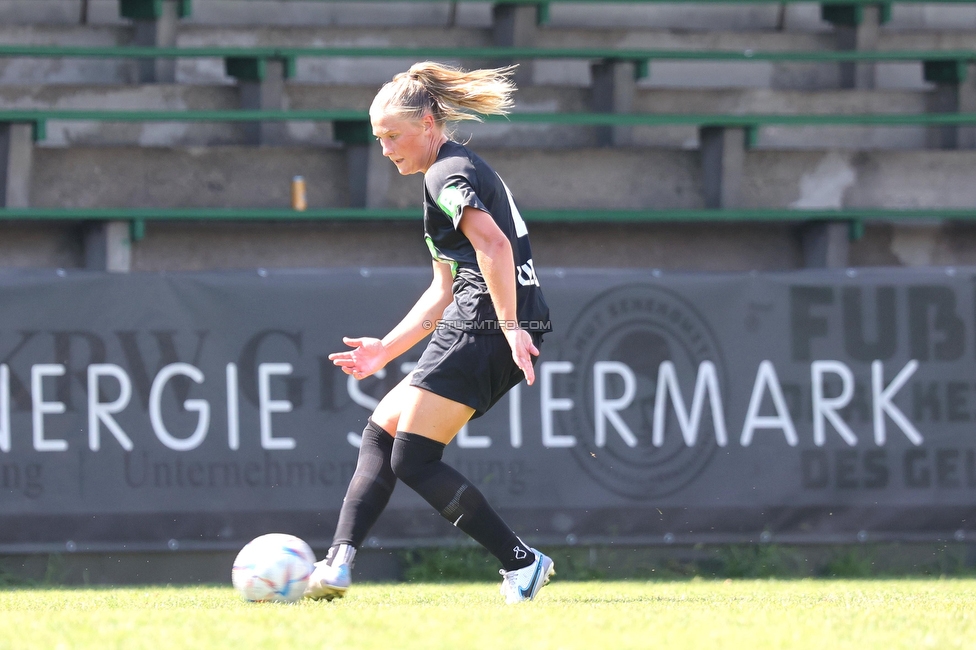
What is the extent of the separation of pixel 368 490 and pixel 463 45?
6.82 metres

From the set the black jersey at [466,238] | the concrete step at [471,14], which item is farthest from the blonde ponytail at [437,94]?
the concrete step at [471,14]

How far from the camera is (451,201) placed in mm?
4246

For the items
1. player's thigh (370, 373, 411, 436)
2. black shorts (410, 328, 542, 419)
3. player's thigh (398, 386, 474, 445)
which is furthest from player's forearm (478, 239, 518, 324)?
player's thigh (370, 373, 411, 436)

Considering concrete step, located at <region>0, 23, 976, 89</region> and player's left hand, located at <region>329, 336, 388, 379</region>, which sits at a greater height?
concrete step, located at <region>0, 23, 976, 89</region>

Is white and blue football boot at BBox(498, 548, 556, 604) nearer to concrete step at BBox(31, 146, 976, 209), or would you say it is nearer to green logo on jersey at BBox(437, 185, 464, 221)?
green logo on jersey at BBox(437, 185, 464, 221)

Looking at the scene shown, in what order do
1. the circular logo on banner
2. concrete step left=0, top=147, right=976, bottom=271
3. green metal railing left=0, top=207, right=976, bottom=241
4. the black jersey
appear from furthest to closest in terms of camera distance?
concrete step left=0, top=147, right=976, bottom=271 < green metal railing left=0, top=207, right=976, bottom=241 < the circular logo on banner < the black jersey

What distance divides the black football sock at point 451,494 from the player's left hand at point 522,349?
1.69 ft

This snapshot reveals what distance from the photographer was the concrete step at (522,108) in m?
9.41

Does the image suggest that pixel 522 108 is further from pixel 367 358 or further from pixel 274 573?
pixel 274 573

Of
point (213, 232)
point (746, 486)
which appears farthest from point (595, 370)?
point (213, 232)

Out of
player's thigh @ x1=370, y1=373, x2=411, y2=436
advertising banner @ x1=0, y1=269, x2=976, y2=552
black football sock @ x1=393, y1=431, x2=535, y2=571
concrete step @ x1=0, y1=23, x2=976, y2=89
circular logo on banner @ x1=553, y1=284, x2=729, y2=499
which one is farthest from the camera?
concrete step @ x1=0, y1=23, x2=976, y2=89

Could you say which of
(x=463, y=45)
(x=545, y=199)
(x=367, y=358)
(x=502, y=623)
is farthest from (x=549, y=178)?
(x=502, y=623)

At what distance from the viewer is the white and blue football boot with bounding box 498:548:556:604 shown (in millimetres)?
4520

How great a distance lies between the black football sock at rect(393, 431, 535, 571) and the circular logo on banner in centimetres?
267
